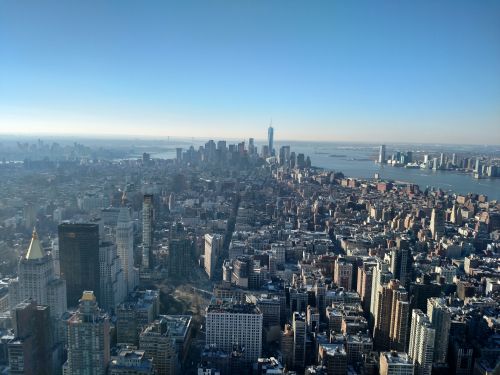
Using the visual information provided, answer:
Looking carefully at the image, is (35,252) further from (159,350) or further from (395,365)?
(395,365)

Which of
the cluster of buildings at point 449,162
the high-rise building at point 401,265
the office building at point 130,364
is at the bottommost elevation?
the office building at point 130,364

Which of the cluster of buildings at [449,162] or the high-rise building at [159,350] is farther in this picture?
the cluster of buildings at [449,162]

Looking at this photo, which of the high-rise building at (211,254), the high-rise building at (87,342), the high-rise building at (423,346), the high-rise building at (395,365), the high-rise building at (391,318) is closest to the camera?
the high-rise building at (87,342)

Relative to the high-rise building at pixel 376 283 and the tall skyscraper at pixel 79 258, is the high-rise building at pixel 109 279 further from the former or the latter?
the high-rise building at pixel 376 283

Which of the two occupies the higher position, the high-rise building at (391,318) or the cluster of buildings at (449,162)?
the cluster of buildings at (449,162)

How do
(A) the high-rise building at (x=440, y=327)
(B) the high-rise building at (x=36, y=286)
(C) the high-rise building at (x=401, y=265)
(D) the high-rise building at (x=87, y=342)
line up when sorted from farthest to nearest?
(C) the high-rise building at (x=401, y=265) < (B) the high-rise building at (x=36, y=286) < (A) the high-rise building at (x=440, y=327) < (D) the high-rise building at (x=87, y=342)

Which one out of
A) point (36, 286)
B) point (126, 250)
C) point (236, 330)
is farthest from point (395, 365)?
point (126, 250)

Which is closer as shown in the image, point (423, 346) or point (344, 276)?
point (423, 346)

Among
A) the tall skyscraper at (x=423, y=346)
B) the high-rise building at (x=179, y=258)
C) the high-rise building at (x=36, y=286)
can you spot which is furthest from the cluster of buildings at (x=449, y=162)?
the high-rise building at (x=36, y=286)
